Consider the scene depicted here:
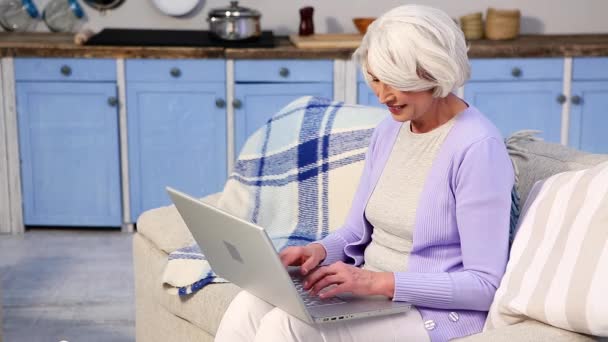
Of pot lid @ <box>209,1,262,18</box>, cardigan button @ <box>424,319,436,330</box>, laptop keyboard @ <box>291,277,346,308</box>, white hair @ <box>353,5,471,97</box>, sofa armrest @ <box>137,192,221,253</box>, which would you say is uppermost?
white hair @ <box>353,5,471,97</box>

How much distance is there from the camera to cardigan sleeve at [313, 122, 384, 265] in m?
2.34

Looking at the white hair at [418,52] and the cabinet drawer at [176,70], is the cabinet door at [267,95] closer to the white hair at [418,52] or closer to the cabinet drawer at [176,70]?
the cabinet drawer at [176,70]

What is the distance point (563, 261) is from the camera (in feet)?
6.28

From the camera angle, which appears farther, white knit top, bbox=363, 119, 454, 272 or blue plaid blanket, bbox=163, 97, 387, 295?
blue plaid blanket, bbox=163, 97, 387, 295

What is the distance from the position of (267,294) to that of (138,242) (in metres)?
0.95

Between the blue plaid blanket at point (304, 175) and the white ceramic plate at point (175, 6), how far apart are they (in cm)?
205

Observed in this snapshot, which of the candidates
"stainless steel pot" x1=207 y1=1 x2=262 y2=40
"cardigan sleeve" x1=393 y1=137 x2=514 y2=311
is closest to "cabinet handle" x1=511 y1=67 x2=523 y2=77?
"stainless steel pot" x1=207 y1=1 x2=262 y2=40

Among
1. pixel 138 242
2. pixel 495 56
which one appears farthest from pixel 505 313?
pixel 495 56

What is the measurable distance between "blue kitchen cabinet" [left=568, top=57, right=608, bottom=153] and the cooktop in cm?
132

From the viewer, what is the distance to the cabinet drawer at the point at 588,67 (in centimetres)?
435

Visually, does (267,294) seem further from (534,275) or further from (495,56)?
(495,56)

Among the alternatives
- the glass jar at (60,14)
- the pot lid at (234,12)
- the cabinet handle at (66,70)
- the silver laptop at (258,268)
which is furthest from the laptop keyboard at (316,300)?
the glass jar at (60,14)

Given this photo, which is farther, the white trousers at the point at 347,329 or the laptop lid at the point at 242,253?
the white trousers at the point at 347,329

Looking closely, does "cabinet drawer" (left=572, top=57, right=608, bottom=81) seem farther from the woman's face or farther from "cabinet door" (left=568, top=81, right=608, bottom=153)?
the woman's face
